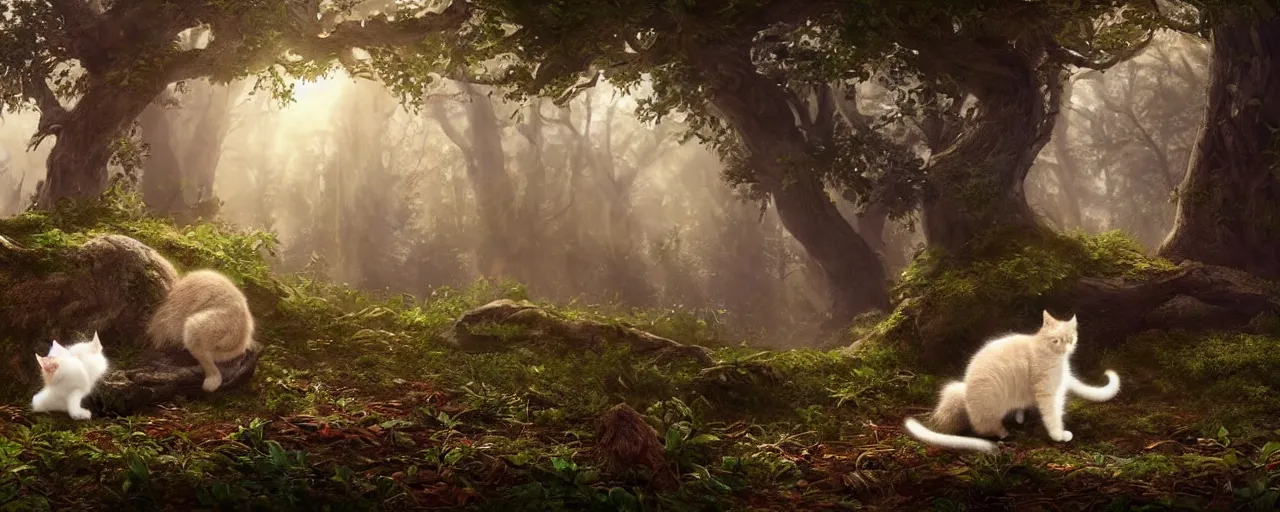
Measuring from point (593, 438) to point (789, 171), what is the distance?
29.3ft

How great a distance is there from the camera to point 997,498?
210 inches

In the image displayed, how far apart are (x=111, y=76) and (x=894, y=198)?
11.9 meters

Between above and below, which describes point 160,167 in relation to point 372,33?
above

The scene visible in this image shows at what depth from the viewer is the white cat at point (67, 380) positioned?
613 cm

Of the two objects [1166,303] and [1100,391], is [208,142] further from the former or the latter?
[1100,391]

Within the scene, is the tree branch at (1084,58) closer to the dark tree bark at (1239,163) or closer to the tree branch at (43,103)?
the dark tree bark at (1239,163)

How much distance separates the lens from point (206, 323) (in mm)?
7242

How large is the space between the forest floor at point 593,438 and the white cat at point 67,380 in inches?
5.4

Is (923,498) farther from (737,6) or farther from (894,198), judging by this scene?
(894,198)

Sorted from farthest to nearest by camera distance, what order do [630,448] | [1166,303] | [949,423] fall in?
[1166,303], [949,423], [630,448]

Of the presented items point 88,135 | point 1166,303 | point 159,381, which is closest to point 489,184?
point 88,135

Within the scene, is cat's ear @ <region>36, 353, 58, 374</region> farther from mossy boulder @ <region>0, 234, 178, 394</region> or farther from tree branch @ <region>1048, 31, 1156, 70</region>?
tree branch @ <region>1048, 31, 1156, 70</region>

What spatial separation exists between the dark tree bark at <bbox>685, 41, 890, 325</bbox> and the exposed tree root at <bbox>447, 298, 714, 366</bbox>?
16.2 ft

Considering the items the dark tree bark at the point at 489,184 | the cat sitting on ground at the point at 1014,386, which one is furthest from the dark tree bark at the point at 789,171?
the dark tree bark at the point at 489,184
